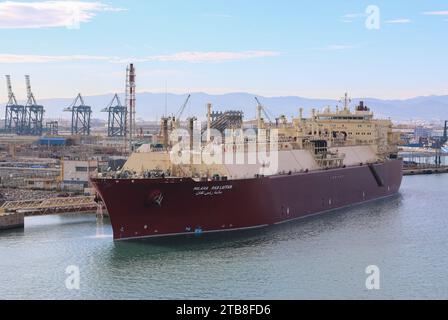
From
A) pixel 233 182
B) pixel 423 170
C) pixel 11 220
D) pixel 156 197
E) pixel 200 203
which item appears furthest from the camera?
pixel 423 170

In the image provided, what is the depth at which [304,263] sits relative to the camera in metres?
17.8

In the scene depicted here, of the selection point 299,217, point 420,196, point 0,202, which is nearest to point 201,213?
point 299,217

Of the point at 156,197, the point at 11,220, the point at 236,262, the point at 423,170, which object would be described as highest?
the point at 156,197

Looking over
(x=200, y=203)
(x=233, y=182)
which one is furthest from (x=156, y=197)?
(x=233, y=182)

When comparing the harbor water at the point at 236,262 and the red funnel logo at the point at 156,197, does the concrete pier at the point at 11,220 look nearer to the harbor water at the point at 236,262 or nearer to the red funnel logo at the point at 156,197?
the harbor water at the point at 236,262

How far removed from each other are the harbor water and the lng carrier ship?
0.65 meters

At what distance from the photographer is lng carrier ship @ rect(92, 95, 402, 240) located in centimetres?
2002

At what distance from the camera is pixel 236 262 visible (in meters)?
17.9

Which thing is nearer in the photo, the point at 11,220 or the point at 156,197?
the point at 156,197

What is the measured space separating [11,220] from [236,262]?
997 centimetres

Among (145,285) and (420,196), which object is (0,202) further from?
(420,196)

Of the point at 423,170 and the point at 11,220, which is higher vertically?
the point at 423,170

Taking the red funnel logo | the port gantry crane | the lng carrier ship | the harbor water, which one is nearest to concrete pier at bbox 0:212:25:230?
the harbor water

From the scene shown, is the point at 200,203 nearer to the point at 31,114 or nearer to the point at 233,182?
the point at 233,182
